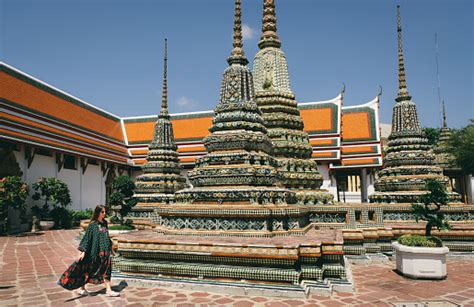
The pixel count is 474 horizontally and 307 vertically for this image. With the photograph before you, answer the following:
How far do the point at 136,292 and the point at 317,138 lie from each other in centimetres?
2035

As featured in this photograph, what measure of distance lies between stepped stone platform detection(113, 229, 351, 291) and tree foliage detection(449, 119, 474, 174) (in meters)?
21.8

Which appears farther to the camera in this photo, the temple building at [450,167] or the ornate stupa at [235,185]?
the temple building at [450,167]

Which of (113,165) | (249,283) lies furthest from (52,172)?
(249,283)

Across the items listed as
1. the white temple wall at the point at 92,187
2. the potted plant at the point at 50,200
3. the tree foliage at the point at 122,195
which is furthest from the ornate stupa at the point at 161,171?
the white temple wall at the point at 92,187

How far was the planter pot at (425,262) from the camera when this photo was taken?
730cm

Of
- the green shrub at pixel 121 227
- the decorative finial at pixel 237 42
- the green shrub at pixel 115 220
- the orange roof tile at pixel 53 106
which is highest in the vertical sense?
the orange roof tile at pixel 53 106

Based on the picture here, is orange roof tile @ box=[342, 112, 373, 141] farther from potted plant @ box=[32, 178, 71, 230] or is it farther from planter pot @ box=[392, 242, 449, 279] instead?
planter pot @ box=[392, 242, 449, 279]

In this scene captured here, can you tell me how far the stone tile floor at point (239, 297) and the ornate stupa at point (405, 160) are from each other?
3.52 metres

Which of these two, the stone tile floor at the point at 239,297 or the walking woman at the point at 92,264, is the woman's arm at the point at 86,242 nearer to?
the walking woman at the point at 92,264

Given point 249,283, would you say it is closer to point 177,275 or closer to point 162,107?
point 177,275

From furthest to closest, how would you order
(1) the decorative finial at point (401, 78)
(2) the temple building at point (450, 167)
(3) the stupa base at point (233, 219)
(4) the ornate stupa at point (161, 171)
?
1. (2) the temple building at point (450, 167)
2. (4) the ornate stupa at point (161, 171)
3. (1) the decorative finial at point (401, 78)
4. (3) the stupa base at point (233, 219)

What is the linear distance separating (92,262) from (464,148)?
82.5 feet

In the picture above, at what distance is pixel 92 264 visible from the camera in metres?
5.90

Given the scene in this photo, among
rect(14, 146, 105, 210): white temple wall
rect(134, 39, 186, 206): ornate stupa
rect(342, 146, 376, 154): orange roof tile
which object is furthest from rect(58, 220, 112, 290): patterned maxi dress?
rect(342, 146, 376, 154): orange roof tile
